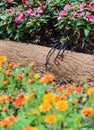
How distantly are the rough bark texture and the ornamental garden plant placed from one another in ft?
1.20

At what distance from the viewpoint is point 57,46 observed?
197 inches

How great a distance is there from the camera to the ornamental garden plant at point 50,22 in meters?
4.93

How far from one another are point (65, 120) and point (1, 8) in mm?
4168

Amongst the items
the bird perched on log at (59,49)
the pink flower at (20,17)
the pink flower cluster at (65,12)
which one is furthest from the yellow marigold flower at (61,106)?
the pink flower at (20,17)

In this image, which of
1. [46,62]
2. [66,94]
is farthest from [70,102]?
[46,62]

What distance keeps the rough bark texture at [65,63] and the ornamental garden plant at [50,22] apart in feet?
1.20

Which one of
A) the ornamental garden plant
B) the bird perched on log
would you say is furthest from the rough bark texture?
the ornamental garden plant

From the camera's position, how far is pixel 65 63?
4539 mm

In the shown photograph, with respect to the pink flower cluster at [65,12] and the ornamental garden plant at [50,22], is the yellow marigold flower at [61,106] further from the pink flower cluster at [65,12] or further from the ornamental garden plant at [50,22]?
the pink flower cluster at [65,12]

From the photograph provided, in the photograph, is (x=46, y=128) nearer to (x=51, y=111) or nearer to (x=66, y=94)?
(x=51, y=111)

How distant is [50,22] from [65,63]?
3.62 feet

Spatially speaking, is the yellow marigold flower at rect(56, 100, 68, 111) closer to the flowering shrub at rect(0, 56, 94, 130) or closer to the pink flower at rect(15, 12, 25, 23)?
the flowering shrub at rect(0, 56, 94, 130)

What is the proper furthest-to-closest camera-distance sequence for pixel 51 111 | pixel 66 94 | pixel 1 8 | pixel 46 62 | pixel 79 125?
1. pixel 1 8
2. pixel 46 62
3. pixel 66 94
4. pixel 51 111
5. pixel 79 125

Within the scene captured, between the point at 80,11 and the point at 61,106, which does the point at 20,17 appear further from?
the point at 61,106
